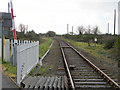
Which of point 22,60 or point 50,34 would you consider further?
point 50,34

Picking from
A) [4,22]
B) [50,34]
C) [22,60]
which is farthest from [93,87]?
[50,34]

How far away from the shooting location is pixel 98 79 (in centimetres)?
631

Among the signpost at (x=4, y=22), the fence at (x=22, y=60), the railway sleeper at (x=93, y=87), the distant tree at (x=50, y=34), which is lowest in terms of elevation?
the railway sleeper at (x=93, y=87)

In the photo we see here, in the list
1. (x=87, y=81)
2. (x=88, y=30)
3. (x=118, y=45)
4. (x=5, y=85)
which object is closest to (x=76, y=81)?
(x=87, y=81)

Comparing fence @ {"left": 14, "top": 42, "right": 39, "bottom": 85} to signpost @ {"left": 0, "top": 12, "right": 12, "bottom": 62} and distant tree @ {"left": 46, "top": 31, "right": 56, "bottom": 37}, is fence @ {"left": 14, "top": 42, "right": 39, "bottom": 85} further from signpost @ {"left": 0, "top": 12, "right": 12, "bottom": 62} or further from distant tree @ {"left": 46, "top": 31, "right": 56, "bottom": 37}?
distant tree @ {"left": 46, "top": 31, "right": 56, "bottom": 37}

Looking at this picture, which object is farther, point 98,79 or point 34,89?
point 98,79

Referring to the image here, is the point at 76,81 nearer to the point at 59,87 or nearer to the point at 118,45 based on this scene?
the point at 59,87

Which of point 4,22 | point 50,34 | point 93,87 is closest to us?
point 93,87

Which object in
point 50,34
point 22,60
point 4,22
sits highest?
point 50,34

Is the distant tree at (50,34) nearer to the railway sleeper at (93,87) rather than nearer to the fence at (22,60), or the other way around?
the fence at (22,60)

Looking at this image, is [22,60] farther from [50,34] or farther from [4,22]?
[50,34]

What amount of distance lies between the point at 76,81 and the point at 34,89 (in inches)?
84.2

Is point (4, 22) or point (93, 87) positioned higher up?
point (4, 22)

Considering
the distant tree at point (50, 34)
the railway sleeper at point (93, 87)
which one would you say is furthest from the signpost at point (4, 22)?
the distant tree at point (50, 34)
